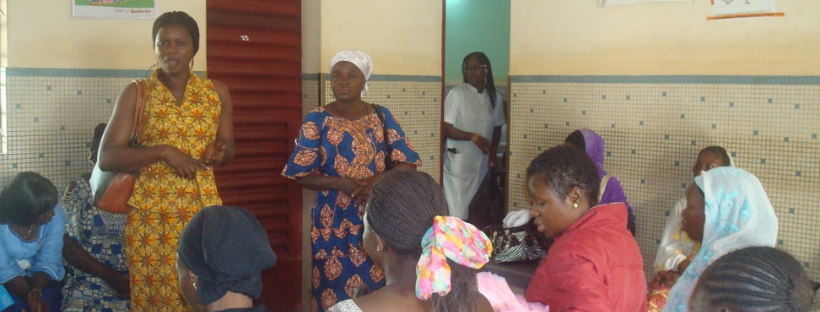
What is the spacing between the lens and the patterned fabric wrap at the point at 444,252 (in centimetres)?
213

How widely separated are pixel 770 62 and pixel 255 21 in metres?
3.23

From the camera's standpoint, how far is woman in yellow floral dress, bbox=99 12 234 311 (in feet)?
11.2

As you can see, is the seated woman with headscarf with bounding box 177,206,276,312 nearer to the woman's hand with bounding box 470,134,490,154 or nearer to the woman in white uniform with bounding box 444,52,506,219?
the woman in white uniform with bounding box 444,52,506,219

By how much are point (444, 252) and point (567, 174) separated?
91 cm

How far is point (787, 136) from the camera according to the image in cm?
440

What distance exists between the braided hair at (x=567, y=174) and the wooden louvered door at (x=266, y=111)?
113 inches

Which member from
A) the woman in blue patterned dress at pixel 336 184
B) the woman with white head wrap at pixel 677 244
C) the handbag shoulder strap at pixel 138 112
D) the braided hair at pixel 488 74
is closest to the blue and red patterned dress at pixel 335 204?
the woman in blue patterned dress at pixel 336 184

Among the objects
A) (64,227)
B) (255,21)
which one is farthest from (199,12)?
(64,227)

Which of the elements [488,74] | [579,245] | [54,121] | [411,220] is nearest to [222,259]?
[411,220]

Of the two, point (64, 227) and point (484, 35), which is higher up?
point (484, 35)

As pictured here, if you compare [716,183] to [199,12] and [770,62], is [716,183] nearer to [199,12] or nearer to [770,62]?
[770,62]

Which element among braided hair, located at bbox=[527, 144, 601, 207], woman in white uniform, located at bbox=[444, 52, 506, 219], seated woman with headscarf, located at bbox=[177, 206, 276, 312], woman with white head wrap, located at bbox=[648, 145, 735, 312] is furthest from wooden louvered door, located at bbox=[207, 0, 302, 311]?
seated woman with headscarf, located at bbox=[177, 206, 276, 312]

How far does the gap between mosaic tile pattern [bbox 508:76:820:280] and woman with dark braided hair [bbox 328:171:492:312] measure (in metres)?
2.77

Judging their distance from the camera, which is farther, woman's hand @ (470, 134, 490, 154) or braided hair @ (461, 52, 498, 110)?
braided hair @ (461, 52, 498, 110)
